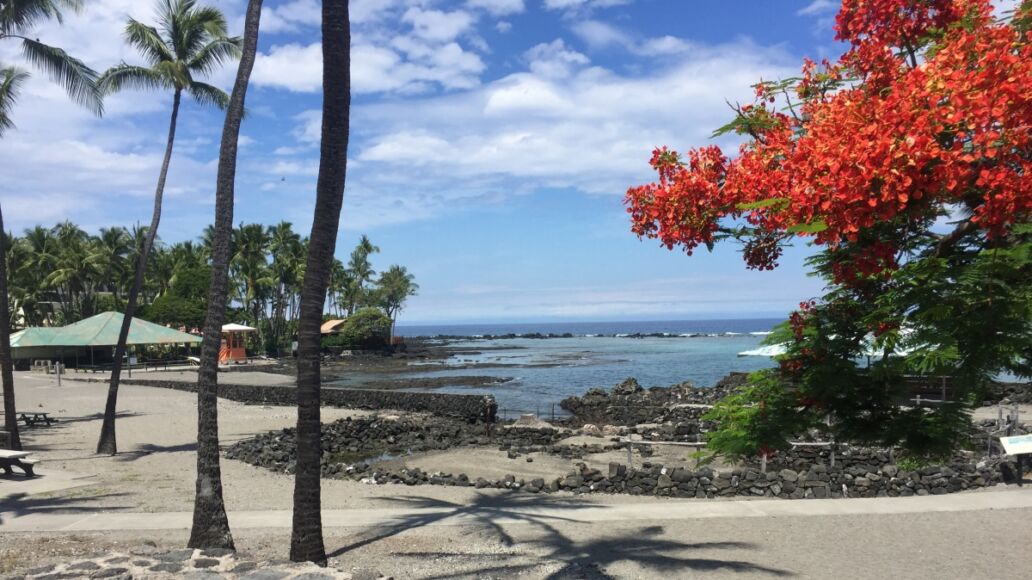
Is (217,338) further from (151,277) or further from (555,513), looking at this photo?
(151,277)

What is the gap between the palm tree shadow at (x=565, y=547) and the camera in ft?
30.4

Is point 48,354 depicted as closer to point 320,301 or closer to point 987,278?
point 320,301

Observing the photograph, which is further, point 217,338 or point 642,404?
point 642,404

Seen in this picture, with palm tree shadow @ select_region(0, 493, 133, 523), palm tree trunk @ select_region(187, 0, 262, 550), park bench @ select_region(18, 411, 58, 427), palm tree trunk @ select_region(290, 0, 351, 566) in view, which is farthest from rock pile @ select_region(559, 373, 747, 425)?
palm tree trunk @ select_region(290, 0, 351, 566)

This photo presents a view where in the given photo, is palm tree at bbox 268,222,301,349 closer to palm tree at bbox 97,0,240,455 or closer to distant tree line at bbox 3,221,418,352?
distant tree line at bbox 3,221,418,352

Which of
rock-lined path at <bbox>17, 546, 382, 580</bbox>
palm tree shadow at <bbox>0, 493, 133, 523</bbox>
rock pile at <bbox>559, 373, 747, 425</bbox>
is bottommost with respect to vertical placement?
rock pile at <bbox>559, 373, 747, 425</bbox>

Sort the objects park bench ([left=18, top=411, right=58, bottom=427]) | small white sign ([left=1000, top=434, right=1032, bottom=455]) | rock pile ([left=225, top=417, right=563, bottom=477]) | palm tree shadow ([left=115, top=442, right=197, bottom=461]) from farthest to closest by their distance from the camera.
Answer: park bench ([left=18, top=411, right=58, bottom=427]) < rock pile ([left=225, top=417, right=563, bottom=477]) < palm tree shadow ([left=115, top=442, right=197, bottom=461]) < small white sign ([left=1000, top=434, right=1032, bottom=455])

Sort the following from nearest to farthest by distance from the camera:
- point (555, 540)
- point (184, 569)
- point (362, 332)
Result: point (184, 569), point (555, 540), point (362, 332)

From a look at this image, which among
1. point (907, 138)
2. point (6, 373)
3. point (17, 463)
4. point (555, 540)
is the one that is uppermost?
point (907, 138)

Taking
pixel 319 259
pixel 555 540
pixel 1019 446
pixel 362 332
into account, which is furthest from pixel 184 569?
pixel 362 332

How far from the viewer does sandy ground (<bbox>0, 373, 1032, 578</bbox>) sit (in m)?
9.23

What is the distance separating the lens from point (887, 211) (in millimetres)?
3238

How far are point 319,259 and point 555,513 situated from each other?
6888mm

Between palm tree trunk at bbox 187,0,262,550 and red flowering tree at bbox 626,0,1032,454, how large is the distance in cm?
702
